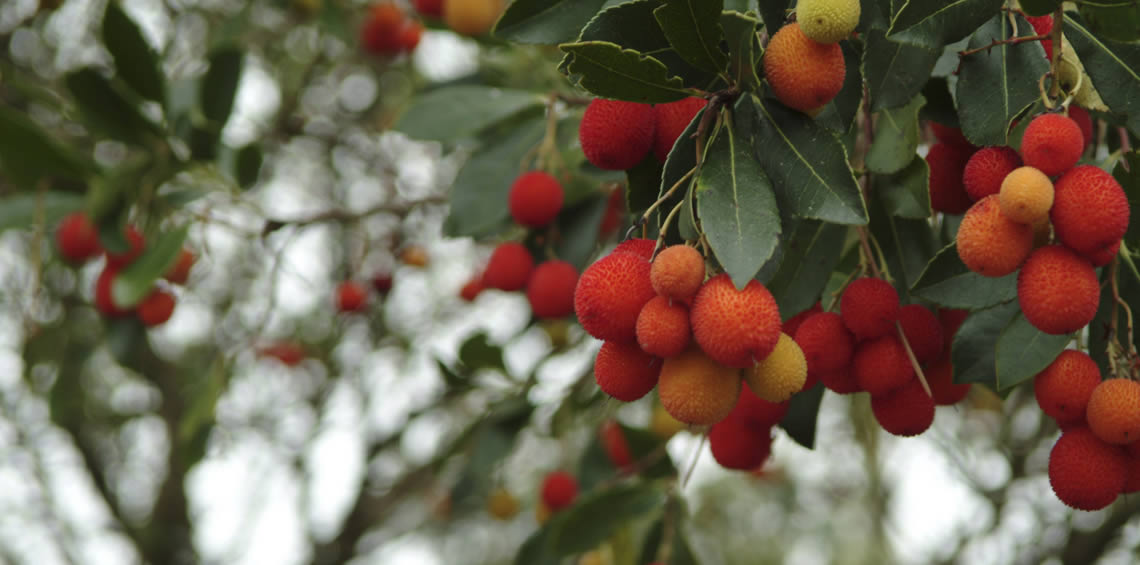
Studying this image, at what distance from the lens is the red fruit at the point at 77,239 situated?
2.13 meters

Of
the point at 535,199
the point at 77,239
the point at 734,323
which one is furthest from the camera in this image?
the point at 77,239

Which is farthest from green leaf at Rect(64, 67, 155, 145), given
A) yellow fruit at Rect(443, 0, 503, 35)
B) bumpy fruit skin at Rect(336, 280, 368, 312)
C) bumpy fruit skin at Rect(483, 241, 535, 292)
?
bumpy fruit skin at Rect(336, 280, 368, 312)

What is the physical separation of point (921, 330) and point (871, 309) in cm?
11

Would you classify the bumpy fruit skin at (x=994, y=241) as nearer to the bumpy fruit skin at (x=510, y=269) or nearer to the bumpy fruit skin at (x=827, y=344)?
the bumpy fruit skin at (x=827, y=344)

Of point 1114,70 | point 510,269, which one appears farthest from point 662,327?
point 510,269

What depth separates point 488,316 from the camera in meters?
3.51

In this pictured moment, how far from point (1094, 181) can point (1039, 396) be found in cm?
29

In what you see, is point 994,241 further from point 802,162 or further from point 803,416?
point 803,416

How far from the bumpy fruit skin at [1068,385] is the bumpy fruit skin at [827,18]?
433mm

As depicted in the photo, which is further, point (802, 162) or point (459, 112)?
point (459, 112)

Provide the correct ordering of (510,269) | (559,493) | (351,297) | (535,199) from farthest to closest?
(351,297), (559,493), (510,269), (535,199)

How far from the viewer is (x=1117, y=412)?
920mm

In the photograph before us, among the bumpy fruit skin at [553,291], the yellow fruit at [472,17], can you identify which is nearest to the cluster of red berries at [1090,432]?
the bumpy fruit skin at [553,291]

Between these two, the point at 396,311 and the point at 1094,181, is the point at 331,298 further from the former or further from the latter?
the point at 1094,181
